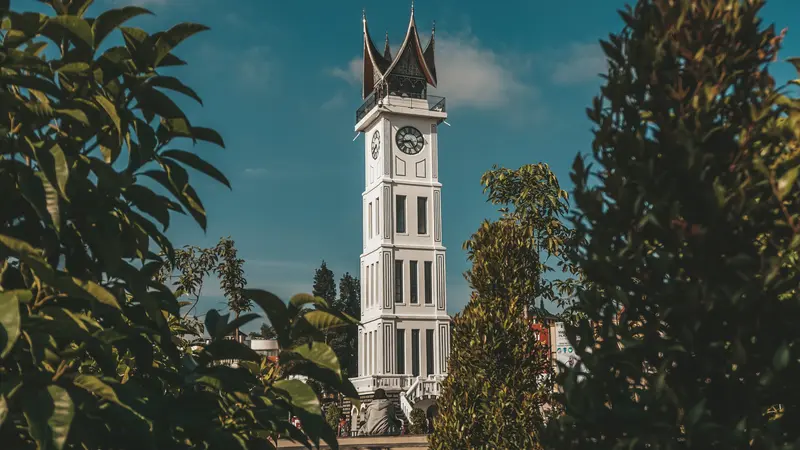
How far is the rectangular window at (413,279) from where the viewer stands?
58.6m

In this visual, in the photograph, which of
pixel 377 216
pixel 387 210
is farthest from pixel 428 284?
pixel 377 216

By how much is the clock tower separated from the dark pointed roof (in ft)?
0.23

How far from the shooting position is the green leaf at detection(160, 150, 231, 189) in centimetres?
263

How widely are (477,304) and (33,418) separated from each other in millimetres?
9316

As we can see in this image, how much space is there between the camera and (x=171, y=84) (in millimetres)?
2602

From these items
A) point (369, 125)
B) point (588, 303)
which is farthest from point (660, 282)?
point (369, 125)

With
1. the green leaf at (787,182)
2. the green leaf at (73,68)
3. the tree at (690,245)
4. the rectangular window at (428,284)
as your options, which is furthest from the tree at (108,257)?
the rectangular window at (428,284)

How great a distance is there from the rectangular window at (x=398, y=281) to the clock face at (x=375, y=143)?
809cm

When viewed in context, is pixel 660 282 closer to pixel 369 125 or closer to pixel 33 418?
A: pixel 33 418

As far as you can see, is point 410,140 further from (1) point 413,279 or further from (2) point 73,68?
(2) point 73,68

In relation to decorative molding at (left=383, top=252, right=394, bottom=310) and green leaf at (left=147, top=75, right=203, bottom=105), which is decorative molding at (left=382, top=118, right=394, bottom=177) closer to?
decorative molding at (left=383, top=252, right=394, bottom=310)

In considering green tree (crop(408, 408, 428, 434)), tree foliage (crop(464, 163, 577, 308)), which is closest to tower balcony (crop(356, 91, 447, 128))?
green tree (crop(408, 408, 428, 434))

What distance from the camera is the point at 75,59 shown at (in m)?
2.48

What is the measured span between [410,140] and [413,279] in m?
9.79
